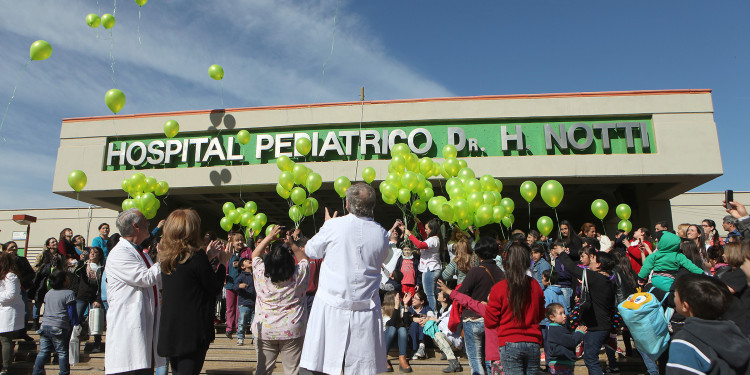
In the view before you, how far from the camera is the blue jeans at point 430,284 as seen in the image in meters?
8.09

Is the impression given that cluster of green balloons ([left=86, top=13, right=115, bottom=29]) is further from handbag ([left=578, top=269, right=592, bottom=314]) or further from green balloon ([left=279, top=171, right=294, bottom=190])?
handbag ([left=578, top=269, right=592, bottom=314])

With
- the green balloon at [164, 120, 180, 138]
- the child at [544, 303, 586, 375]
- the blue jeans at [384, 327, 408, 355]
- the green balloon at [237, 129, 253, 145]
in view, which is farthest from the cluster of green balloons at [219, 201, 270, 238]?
the child at [544, 303, 586, 375]

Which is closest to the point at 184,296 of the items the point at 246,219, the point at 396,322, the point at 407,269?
the point at 396,322

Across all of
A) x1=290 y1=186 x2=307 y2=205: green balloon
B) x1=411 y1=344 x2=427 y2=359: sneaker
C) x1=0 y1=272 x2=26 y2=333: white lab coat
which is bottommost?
x1=411 y1=344 x2=427 y2=359: sneaker

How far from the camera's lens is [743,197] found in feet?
77.7

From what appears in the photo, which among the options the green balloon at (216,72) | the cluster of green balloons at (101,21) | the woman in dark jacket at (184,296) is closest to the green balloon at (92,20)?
the cluster of green balloons at (101,21)

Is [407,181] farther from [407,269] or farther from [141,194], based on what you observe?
[141,194]

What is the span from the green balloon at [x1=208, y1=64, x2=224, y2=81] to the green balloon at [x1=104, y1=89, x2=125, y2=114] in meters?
2.38

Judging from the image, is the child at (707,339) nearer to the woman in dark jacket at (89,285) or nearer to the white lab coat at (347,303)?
the white lab coat at (347,303)

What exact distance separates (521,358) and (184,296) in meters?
2.72

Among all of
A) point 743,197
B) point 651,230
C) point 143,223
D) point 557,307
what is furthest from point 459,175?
point 743,197

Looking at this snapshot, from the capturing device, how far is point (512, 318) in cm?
383

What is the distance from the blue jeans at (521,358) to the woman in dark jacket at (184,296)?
2.40 meters

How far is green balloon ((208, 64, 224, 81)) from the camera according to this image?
12359mm
